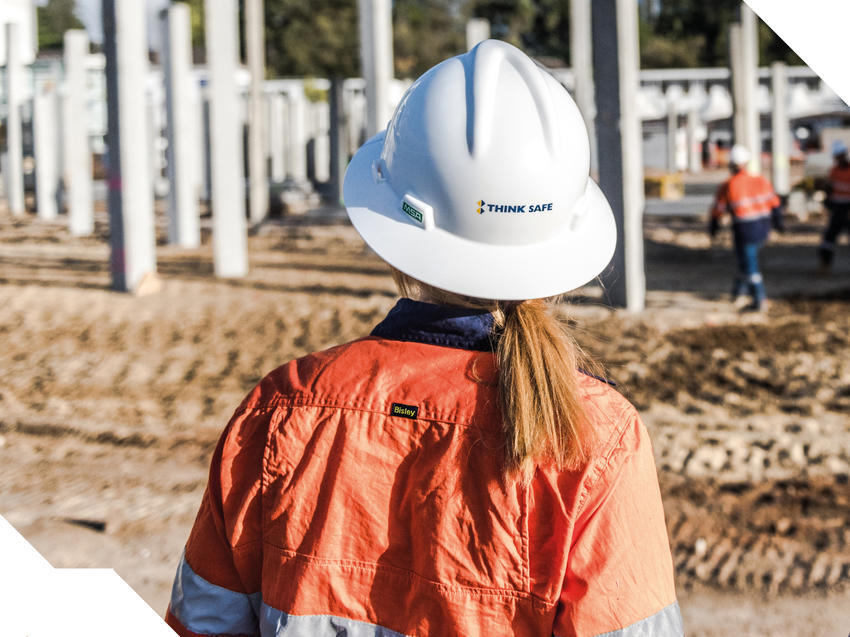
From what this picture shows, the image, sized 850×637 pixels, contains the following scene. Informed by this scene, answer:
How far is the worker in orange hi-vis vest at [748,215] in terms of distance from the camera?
10586 mm

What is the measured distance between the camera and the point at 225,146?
40.3 feet

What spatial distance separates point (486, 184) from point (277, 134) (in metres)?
25.6

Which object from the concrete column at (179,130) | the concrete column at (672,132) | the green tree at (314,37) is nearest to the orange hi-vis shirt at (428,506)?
the concrete column at (179,130)

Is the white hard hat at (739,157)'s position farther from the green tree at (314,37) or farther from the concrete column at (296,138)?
the green tree at (314,37)

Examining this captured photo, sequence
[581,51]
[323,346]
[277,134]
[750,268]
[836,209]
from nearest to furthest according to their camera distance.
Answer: [323,346], [750,268], [836,209], [581,51], [277,134]

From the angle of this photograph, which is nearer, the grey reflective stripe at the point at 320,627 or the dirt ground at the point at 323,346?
the grey reflective stripe at the point at 320,627

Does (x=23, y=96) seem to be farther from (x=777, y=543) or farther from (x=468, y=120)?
(x=468, y=120)

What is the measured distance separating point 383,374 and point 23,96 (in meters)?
21.9

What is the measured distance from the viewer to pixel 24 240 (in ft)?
53.3

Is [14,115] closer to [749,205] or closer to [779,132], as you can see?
[749,205]

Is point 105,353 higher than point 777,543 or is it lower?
higher

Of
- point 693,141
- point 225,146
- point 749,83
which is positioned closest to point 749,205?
point 225,146

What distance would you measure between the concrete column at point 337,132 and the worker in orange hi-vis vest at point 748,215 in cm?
1205

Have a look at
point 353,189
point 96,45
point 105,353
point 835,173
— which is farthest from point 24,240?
point 96,45
